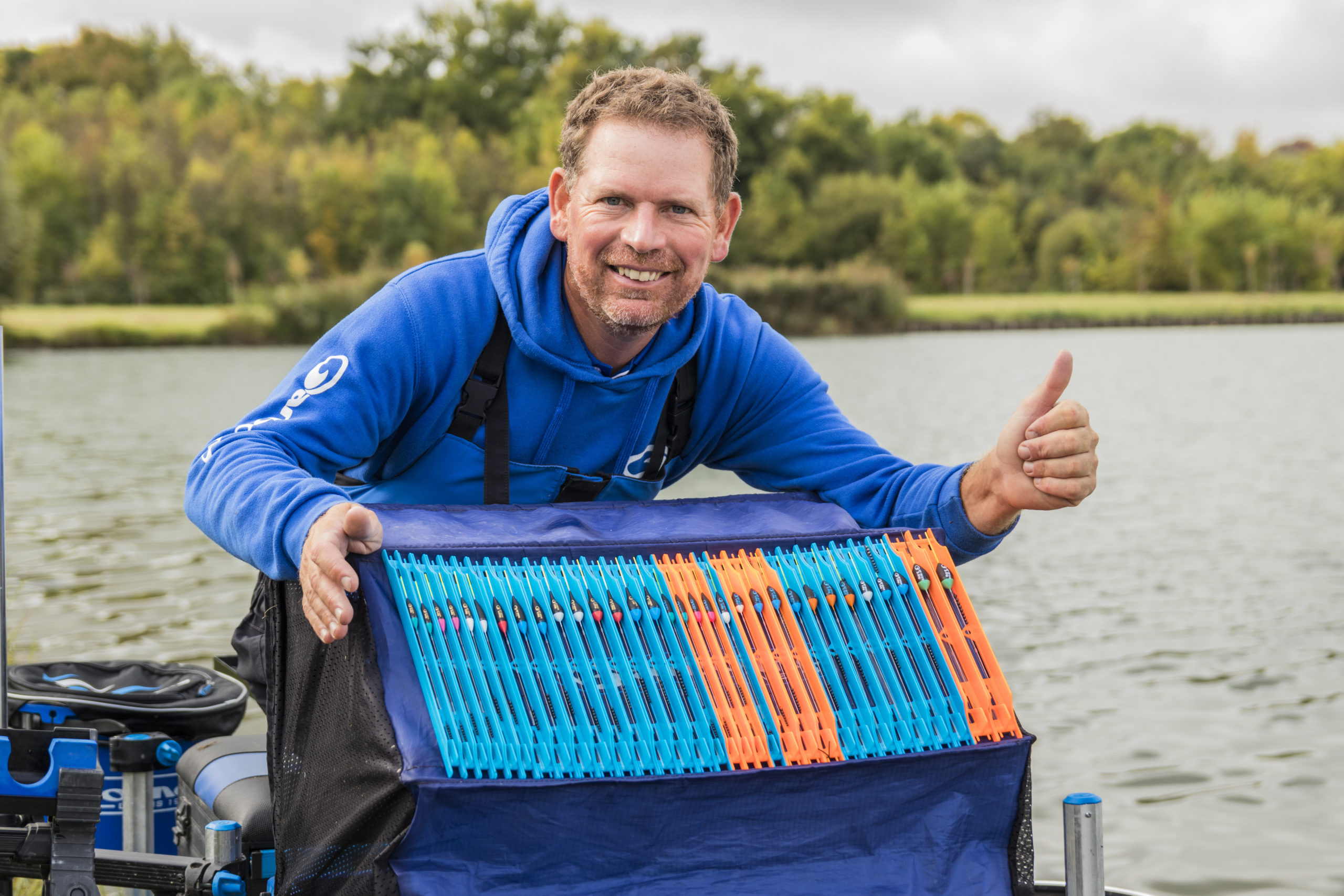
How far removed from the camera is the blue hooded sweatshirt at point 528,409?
2680 mm

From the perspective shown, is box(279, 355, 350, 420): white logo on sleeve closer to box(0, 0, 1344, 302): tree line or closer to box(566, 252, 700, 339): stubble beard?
box(566, 252, 700, 339): stubble beard

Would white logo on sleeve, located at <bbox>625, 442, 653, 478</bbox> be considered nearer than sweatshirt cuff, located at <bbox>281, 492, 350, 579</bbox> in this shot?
No

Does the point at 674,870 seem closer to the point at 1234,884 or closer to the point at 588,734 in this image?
the point at 588,734

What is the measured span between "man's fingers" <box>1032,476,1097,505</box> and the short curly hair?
1.07m

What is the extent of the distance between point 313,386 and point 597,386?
2.35ft

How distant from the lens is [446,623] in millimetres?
2273

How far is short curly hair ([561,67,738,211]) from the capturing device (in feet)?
9.78

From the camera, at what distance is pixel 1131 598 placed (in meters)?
11.0

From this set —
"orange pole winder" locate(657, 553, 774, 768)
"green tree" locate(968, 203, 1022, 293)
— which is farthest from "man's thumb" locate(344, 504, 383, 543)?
"green tree" locate(968, 203, 1022, 293)

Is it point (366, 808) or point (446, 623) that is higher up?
point (446, 623)

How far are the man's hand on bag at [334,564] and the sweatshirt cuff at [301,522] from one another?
0.06m

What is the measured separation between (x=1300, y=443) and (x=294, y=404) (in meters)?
22.8

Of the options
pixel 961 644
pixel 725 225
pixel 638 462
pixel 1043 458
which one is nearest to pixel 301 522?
pixel 638 462

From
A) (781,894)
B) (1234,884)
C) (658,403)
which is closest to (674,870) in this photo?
(781,894)
